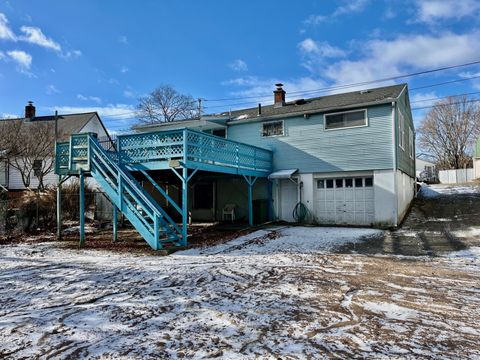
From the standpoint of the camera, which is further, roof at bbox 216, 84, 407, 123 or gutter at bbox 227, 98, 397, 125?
roof at bbox 216, 84, 407, 123

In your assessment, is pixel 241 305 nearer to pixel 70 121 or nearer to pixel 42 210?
pixel 42 210

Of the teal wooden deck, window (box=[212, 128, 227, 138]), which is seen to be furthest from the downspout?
window (box=[212, 128, 227, 138])

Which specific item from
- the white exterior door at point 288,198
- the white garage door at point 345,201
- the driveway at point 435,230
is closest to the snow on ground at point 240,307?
the driveway at point 435,230

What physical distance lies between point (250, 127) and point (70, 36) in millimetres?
8762

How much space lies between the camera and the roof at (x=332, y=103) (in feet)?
46.7

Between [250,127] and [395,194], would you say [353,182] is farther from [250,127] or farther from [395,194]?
[250,127]

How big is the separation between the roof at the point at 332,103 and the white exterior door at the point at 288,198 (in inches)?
131

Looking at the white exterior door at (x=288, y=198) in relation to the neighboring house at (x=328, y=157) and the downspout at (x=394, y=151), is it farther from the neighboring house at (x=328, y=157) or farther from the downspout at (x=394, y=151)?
the downspout at (x=394, y=151)

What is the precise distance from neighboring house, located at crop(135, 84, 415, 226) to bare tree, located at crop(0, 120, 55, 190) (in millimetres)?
9113

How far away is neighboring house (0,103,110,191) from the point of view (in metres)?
25.0

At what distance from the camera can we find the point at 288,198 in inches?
628

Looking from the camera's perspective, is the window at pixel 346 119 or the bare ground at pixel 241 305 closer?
the bare ground at pixel 241 305

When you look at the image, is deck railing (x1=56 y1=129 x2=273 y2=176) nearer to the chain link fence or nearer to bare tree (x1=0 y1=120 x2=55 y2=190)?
the chain link fence

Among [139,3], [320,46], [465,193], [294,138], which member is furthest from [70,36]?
[465,193]
